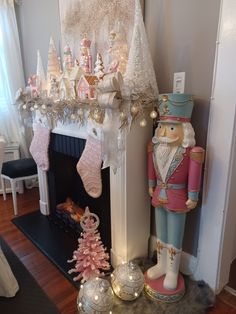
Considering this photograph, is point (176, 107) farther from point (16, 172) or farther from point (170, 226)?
point (16, 172)

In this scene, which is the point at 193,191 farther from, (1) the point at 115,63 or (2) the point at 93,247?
(1) the point at 115,63

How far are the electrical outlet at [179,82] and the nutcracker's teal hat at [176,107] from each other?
154 mm

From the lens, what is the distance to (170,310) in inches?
51.8

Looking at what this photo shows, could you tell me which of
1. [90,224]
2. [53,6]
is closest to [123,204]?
[90,224]

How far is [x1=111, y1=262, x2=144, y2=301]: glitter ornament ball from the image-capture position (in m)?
1.33

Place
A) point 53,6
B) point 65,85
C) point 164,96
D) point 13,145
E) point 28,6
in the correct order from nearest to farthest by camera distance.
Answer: point 164,96
point 65,85
point 53,6
point 28,6
point 13,145

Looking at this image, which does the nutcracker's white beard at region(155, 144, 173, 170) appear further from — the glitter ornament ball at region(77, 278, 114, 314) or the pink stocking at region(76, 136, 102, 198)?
the glitter ornament ball at region(77, 278, 114, 314)

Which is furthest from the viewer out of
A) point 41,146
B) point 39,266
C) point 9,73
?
point 9,73

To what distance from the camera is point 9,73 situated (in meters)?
2.81

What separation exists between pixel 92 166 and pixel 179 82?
762mm

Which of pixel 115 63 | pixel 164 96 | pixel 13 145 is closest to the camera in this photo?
pixel 164 96

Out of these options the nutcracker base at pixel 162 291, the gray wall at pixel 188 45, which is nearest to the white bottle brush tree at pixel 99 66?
the gray wall at pixel 188 45

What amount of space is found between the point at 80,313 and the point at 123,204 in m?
0.63

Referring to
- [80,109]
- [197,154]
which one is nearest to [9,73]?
[80,109]
